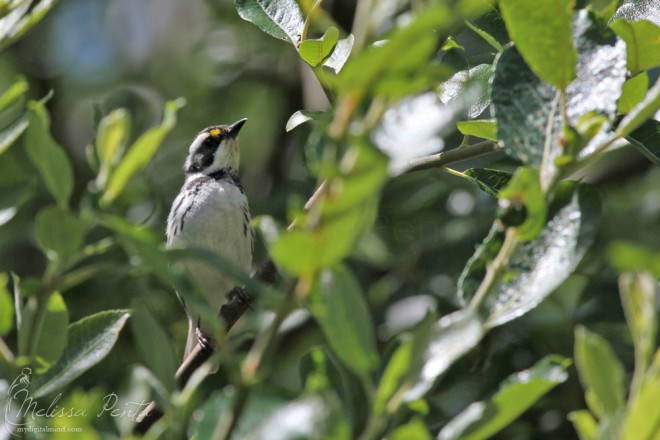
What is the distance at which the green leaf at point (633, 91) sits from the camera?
1441 millimetres

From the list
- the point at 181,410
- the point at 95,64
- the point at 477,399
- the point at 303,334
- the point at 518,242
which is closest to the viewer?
the point at 181,410

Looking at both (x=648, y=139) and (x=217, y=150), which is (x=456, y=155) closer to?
(x=648, y=139)

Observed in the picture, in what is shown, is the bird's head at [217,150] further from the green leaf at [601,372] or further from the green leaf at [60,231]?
the green leaf at [601,372]

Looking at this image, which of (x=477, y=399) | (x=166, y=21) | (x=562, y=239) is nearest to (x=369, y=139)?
Answer: (x=562, y=239)

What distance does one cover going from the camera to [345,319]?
99 cm

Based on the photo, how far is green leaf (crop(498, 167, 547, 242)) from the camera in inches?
42.2

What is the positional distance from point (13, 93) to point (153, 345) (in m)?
0.47

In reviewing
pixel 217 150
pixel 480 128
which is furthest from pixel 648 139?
pixel 217 150

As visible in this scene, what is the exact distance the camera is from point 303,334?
13.4ft

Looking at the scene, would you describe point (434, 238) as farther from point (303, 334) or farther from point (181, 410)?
point (181, 410)

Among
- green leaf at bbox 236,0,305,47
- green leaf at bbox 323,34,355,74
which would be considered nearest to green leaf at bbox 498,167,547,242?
green leaf at bbox 323,34,355,74

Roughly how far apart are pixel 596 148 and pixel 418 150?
459 millimetres

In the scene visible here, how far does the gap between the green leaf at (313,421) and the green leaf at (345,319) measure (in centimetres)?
7

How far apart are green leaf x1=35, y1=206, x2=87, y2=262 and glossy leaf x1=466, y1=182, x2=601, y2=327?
0.55m
